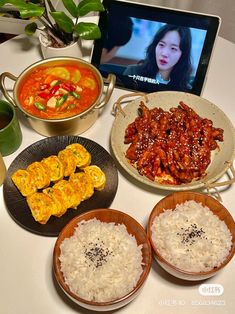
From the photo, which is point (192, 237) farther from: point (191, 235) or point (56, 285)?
point (56, 285)

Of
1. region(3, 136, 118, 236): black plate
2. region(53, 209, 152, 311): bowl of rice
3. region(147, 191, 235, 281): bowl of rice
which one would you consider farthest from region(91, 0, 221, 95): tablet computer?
region(53, 209, 152, 311): bowl of rice

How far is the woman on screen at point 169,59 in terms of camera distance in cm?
150

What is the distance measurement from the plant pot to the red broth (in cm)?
8

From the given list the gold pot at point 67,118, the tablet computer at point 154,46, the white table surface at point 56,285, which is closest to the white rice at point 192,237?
the white table surface at point 56,285

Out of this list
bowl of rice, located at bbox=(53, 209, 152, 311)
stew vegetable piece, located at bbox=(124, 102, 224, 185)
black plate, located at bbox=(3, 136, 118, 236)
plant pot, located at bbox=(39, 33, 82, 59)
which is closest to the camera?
bowl of rice, located at bbox=(53, 209, 152, 311)

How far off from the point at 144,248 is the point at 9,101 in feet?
2.38

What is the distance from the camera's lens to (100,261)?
108 cm

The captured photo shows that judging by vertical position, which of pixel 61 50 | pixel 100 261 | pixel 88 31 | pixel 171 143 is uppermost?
pixel 88 31

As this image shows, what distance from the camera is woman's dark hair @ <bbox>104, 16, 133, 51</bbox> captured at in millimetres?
1542

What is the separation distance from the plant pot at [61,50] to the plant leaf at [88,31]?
11 cm

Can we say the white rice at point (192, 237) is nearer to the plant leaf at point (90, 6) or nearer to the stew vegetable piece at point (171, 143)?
the stew vegetable piece at point (171, 143)

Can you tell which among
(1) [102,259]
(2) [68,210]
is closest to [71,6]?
(2) [68,210]

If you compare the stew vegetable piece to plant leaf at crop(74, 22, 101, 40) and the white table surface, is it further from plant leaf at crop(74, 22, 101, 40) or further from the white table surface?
plant leaf at crop(74, 22, 101, 40)

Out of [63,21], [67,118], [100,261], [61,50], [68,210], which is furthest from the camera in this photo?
[61,50]
